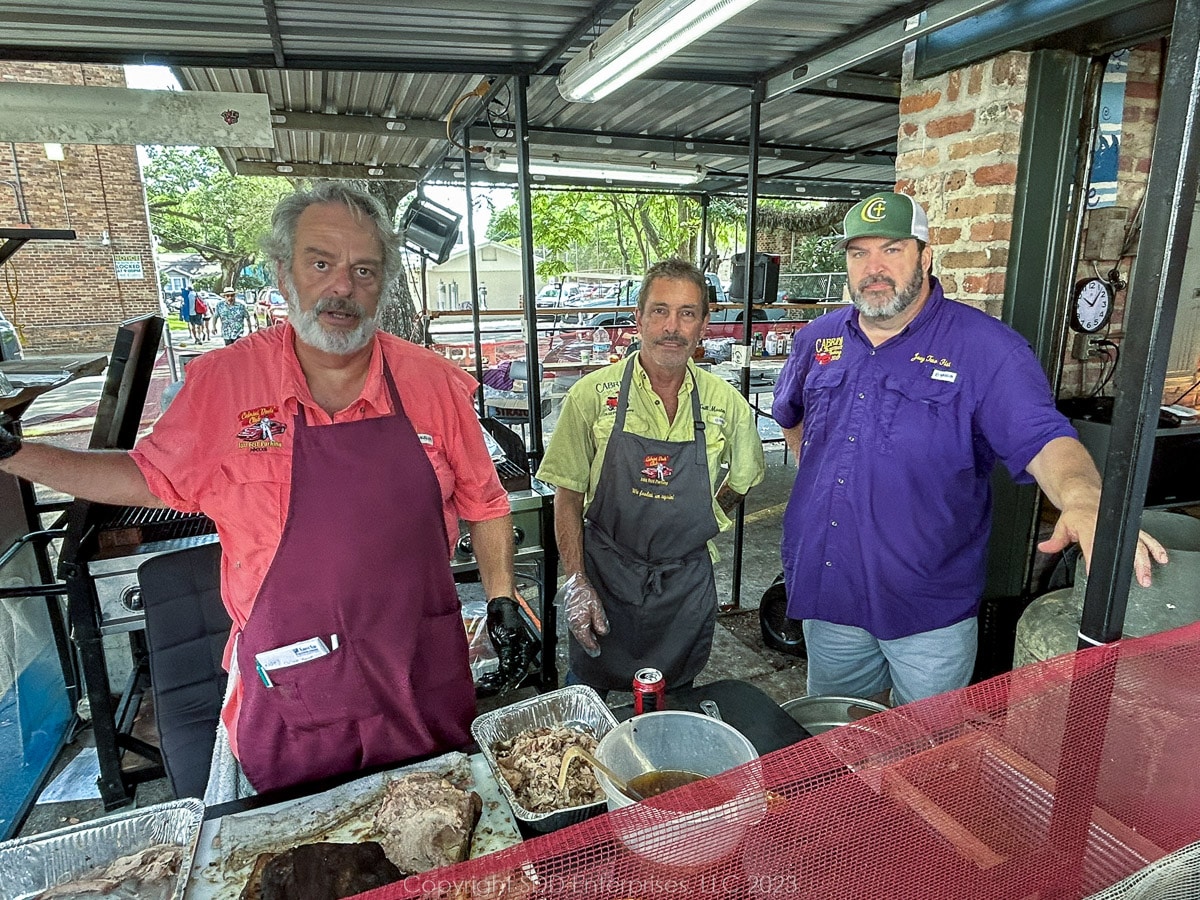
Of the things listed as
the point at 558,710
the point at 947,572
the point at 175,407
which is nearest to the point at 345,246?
the point at 175,407

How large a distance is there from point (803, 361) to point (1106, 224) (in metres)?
1.70

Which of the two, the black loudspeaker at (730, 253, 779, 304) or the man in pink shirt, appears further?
the black loudspeaker at (730, 253, 779, 304)

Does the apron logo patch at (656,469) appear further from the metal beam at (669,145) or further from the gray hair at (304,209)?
the metal beam at (669,145)

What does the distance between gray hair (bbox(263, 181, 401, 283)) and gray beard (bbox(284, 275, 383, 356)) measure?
0.47 feet

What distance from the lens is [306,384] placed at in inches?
68.1

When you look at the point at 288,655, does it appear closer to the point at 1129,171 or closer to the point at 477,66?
the point at 477,66

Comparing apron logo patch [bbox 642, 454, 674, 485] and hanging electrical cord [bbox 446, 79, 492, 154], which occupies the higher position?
hanging electrical cord [bbox 446, 79, 492, 154]

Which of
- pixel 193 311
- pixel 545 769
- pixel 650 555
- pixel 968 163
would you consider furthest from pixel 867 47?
pixel 193 311

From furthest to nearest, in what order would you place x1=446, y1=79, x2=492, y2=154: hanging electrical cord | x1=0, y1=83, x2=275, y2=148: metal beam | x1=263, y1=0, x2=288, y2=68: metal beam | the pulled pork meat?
x1=446, y1=79, x2=492, y2=154: hanging electrical cord < x1=0, y1=83, x2=275, y2=148: metal beam < x1=263, y1=0, x2=288, y2=68: metal beam < the pulled pork meat

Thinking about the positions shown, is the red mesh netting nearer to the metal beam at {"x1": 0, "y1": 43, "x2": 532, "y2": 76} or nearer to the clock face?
the clock face

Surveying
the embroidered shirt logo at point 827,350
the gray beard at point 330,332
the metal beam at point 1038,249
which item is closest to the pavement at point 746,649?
the gray beard at point 330,332

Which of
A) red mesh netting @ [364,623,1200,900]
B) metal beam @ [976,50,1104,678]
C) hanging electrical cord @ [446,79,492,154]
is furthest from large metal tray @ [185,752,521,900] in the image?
hanging electrical cord @ [446,79,492,154]

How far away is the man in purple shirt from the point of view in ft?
6.74

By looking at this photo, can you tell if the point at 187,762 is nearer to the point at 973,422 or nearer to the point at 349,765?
the point at 349,765
